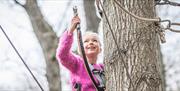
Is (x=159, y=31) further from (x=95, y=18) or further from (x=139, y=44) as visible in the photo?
(x=95, y=18)

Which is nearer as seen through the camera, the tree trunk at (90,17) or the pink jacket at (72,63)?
the pink jacket at (72,63)

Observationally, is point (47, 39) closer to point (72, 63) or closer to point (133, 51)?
point (72, 63)

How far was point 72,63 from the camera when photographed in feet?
11.9

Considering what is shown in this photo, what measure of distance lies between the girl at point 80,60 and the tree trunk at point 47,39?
8.97 ft

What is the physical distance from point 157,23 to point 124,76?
396mm

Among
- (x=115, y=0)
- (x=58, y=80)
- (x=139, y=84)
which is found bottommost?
(x=58, y=80)

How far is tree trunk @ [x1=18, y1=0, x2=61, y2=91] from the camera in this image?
6586 millimetres

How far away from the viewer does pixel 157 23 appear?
3.10 m

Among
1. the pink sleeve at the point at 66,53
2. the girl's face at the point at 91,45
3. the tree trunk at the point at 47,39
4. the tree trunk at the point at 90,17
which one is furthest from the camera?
the tree trunk at the point at 90,17

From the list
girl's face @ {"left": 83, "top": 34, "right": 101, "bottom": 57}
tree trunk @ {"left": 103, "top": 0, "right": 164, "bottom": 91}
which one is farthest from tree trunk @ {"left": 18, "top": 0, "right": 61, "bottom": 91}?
tree trunk @ {"left": 103, "top": 0, "right": 164, "bottom": 91}

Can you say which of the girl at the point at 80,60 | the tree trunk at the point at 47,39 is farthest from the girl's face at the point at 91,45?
the tree trunk at the point at 47,39

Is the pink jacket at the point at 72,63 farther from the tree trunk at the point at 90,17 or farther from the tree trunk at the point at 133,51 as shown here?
the tree trunk at the point at 90,17

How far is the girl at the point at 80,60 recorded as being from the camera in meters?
3.38

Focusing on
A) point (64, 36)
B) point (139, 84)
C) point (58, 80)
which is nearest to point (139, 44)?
point (139, 84)
